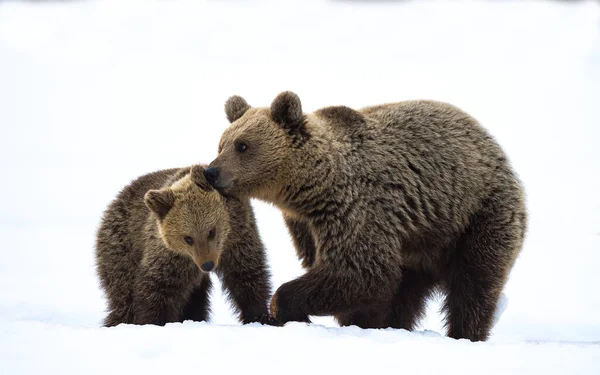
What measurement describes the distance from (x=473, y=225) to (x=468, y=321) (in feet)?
2.79

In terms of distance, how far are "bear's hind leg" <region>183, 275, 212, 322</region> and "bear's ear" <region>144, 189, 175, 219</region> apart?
1197mm

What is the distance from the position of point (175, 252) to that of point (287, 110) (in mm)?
1707

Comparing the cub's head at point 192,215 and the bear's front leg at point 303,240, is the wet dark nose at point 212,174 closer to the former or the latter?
the cub's head at point 192,215

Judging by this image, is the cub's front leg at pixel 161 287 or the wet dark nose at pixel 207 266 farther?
the cub's front leg at pixel 161 287

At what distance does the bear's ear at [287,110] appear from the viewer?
290 inches

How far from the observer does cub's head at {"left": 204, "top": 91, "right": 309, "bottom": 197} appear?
7258 mm

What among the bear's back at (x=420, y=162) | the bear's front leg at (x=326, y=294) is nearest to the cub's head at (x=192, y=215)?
the bear's front leg at (x=326, y=294)

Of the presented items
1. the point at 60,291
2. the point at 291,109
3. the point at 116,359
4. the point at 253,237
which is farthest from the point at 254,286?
the point at 60,291

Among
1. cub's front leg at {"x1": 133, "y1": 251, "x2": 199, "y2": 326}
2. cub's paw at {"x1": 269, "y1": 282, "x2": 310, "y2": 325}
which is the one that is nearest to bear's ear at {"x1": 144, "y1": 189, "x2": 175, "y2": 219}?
cub's front leg at {"x1": 133, "y1": 251, "x2": 199, "y2": 326}

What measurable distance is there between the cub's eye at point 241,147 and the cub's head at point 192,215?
731 mm

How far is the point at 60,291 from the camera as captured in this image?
12359 mm

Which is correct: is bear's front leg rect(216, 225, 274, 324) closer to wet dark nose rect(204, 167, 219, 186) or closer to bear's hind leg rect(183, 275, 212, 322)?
bear's hind leg rect(183, 275, 212, 322)

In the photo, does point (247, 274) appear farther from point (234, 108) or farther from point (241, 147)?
point (234, 108)

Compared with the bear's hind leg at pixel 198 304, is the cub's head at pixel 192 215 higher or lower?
higher
